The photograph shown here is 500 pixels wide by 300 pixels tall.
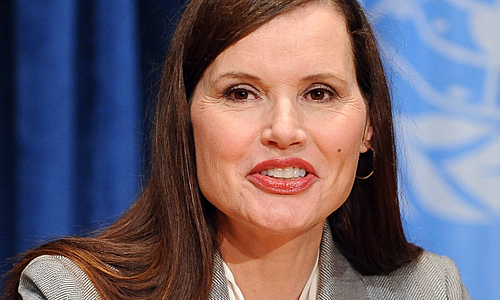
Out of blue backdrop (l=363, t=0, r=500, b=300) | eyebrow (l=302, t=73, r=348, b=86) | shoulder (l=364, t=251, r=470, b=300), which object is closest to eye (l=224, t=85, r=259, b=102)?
eyebrow (l=302, t=73, r=348, b=86)

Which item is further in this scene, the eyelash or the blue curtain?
the blue curtain

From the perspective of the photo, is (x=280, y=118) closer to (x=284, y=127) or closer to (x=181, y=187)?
(x=284, y=127)

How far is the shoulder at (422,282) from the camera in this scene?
1682mm

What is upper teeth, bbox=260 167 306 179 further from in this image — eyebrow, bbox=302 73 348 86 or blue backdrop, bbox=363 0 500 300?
blue backdrop, bbox=363 0 500 300

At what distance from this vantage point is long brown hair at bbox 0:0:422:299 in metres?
1.43

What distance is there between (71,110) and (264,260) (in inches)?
32.8

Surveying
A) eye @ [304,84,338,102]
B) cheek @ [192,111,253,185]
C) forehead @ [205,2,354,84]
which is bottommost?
cheek @ [192,111,253,185]

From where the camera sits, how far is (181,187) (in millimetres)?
1539

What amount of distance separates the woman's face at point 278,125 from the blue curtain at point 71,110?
0.50m

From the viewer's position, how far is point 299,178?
144 centimetres

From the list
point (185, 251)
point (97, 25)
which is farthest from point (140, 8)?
point (185, 251)

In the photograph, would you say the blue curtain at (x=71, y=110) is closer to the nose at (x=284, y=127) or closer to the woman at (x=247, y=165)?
the woman at (x=247, y=165)

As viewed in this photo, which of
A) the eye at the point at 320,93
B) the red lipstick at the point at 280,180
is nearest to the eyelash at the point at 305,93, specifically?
the eye at the point at 320,93

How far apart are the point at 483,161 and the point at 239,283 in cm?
103
